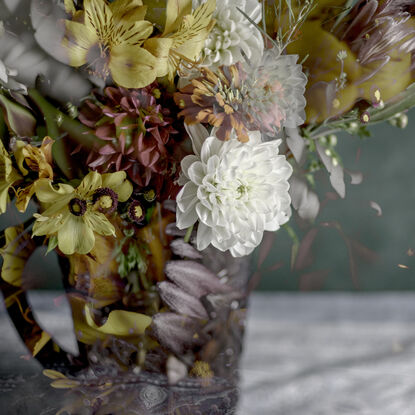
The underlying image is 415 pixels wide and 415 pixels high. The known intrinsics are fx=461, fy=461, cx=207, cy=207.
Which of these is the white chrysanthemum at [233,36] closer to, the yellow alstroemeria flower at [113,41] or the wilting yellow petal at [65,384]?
the yellow alstroemeria flower at [113,41]

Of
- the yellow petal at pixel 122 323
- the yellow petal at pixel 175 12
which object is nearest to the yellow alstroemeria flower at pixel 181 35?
the yellow petal at pixel 175 12

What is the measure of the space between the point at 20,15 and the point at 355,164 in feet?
1.08

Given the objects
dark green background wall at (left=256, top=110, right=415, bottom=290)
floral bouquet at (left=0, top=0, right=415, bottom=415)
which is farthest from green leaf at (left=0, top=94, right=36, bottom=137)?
dark green background wall at (left=256, top=110, right=415, bottom=290)

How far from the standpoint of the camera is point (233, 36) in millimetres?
331

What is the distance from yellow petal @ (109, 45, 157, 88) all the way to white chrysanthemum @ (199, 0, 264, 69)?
0.14 feet

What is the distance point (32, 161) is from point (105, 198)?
2.3 inches

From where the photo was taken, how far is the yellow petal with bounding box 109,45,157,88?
1.05 feet

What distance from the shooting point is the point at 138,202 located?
35 cm

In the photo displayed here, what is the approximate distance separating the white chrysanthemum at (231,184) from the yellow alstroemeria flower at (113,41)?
58 mm

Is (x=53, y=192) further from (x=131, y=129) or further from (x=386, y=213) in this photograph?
(x=386, y=213)

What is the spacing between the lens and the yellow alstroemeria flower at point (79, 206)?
33 centimetres

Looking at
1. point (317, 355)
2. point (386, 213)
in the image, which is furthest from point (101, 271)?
point (386, 213)

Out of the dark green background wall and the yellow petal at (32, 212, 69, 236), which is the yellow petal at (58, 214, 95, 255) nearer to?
the yellow petal at (32, 212, 69, 236)

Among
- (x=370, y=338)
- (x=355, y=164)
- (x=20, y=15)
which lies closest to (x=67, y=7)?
(x=20, y=15)
